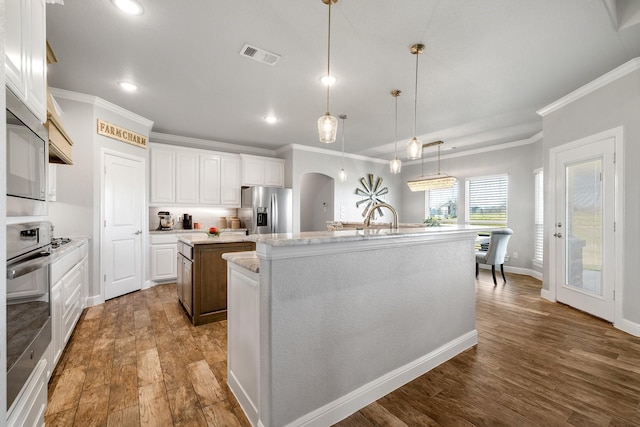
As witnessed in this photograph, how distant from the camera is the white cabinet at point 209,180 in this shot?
5297 mm

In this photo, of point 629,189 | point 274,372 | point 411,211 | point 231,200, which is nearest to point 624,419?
point 274,372

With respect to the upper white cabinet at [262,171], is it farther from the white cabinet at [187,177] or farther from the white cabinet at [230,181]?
the white cabinet at [187,177]

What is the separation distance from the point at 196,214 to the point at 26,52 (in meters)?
4.59

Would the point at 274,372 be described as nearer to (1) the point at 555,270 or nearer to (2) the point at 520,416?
(2) the point at 520,416

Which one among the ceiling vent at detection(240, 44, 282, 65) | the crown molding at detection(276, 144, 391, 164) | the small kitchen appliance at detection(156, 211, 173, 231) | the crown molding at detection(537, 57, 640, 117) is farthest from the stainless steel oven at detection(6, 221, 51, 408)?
the crown molding at detection(537, 57, 640, 117)

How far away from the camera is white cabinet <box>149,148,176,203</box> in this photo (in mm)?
4770

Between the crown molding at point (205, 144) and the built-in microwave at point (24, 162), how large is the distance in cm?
408

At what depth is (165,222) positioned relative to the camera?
5.13m

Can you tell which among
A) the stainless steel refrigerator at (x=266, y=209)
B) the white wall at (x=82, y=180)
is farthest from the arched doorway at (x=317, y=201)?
the white wall at (x=82, y=180)

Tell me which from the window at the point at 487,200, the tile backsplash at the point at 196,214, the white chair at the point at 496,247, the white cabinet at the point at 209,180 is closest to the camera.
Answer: the white chair at the point at 496,247

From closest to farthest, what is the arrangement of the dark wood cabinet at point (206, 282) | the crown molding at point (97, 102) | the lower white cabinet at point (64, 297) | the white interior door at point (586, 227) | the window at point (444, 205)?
1. the lower white cabinet at point (64, 297)
2. the dark wood cabinet at point (206, 282)
3. the white interior door at point (586, 227)
4. the crown molding at point (97, 102)
5. the window at point (444, 205)

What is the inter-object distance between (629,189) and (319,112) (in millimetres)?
3693

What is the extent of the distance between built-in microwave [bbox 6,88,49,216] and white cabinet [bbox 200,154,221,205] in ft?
12.7

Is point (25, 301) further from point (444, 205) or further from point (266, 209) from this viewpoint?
point (444, 205)
